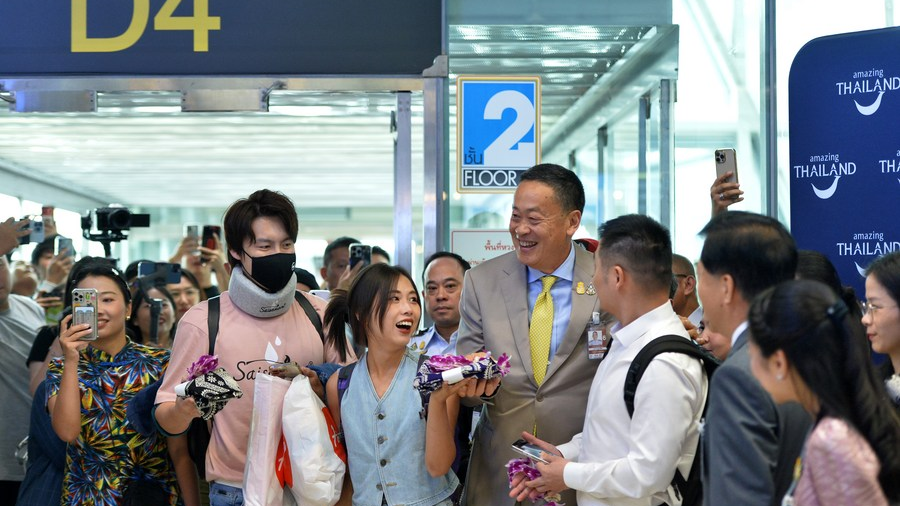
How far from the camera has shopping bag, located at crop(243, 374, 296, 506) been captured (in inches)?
126

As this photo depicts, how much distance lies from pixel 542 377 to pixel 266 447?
860 millimetres

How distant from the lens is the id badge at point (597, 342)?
10.4 feet

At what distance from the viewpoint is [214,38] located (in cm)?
546

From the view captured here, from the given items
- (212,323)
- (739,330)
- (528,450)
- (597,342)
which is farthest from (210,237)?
(739,330)

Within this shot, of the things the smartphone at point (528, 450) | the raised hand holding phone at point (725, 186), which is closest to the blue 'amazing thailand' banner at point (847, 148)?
the raised hand holding phone at point (725, 186)

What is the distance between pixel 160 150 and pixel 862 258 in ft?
44.3

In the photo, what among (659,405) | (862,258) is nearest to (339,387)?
(659,405)

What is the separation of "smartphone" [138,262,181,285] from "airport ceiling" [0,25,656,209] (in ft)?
2.87

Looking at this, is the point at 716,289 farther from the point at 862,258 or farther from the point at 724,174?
the point at 862,258

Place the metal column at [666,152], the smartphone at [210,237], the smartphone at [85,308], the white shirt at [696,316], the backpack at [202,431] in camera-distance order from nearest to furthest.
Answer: the backpack at [202,431] < the smartphone at [85,308] < the white shirt at [696,316] < the metal column at [666,152] < the smartphone at [210,237]

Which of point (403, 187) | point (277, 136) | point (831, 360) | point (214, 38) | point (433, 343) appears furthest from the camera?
point (277, 136)

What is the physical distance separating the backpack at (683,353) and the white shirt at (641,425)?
0.8 inches

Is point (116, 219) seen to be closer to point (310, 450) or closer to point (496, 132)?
point (496, 132)

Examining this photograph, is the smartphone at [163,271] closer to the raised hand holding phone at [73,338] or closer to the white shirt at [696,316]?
the raised hand holding phone at [73,338]
